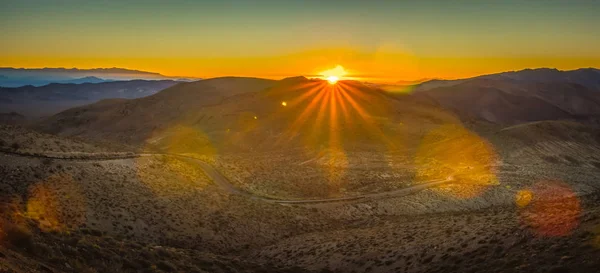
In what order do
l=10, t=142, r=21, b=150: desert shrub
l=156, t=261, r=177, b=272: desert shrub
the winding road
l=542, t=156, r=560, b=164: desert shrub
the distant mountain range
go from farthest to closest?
the distant mountain range
l=542, t=156, r=560, b=164: desert shrub
the winding road
l=10, t=142, r=21, b=150: desert shrub
l=156, t=261, r=177, b=272: desert shrub

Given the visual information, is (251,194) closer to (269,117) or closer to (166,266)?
(166,266)

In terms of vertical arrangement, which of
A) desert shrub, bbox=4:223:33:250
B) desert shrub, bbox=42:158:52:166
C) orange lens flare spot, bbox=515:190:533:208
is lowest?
orange lens flare spot, bbox=515:190:533:208

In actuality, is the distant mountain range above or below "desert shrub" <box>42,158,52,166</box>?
above

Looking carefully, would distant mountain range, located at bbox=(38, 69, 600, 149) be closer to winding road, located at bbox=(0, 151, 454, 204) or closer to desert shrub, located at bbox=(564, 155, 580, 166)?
desert shrub, located at bbox=(564, 155, 580, 166)

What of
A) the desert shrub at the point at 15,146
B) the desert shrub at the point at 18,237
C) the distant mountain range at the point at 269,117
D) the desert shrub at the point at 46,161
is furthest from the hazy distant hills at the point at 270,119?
the desert shrub at the point at 18,237

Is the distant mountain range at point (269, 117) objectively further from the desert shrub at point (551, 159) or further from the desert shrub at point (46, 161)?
the desert shrub at point (46, 161)

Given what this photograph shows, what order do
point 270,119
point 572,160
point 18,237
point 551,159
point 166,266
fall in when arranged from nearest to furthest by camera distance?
1. point 18,237
2. point 166,266
3. point 551,159
4. point 572,160
5. point 270,119

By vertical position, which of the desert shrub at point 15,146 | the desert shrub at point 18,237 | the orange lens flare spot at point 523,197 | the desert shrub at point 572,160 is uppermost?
the desert shrub at point 15,146

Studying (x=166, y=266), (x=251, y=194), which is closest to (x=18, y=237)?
(x=166, y=266)

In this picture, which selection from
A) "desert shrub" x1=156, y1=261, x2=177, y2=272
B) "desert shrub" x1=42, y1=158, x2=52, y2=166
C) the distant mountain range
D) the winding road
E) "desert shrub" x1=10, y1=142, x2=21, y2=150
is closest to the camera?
"desert shrub" x1=156, y1=261, x2=177, y2=272

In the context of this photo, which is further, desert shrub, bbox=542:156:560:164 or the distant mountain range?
the distant mountain range

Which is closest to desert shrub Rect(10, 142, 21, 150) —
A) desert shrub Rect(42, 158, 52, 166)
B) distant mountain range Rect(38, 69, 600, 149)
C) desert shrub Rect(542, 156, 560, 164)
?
desert shrub Rect(42, 158, 52, 166)
